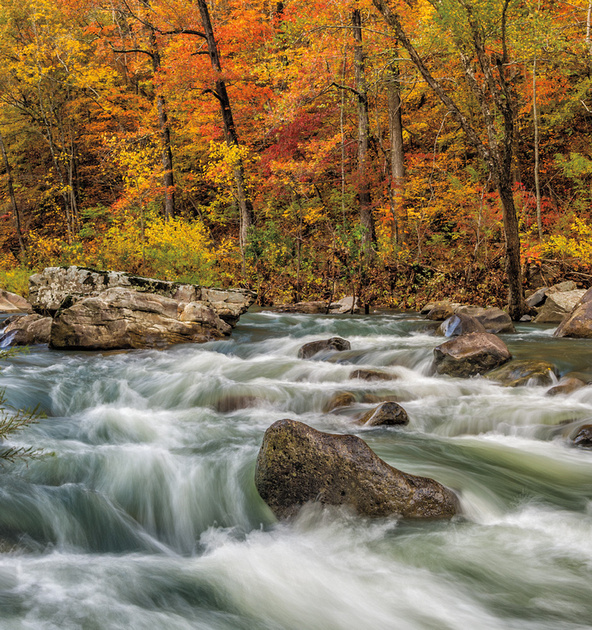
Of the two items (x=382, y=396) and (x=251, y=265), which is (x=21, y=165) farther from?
(x=382, y=396)

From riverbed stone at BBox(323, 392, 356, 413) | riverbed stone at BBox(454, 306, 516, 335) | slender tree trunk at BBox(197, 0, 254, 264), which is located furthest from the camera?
slender tree trunk at BBox(197, 0, 254, 264)

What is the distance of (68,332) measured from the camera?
374 inches

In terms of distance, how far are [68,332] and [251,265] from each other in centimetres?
827

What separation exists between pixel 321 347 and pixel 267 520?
5435 mm

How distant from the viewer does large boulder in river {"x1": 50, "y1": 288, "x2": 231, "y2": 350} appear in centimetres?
955

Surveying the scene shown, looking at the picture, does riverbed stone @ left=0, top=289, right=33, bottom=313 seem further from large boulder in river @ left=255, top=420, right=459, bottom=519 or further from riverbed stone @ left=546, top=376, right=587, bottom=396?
riverbed stone @ left=546, top=376, right=587, bottom=396

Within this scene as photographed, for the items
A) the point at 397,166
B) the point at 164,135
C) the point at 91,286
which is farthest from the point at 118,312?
the point at 164,135

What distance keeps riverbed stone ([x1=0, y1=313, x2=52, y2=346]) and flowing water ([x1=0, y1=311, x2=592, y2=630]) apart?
2.41 m

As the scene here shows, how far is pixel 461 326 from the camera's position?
31.8 feet

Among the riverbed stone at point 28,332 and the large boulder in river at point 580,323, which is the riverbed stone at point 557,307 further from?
the riverbed stone at point 28,332

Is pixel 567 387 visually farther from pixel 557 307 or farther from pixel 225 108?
pixel 225 108

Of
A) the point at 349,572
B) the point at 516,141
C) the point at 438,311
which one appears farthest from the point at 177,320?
the point at 516,141

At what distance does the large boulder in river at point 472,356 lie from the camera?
7508mm

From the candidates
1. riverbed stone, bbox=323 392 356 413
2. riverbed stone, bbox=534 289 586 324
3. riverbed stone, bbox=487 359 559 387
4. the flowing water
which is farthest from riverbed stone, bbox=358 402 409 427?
riverbed stone, bbox=534 289 586 324
